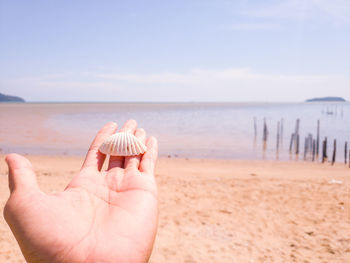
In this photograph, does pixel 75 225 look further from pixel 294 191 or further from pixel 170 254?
pixel 294 191

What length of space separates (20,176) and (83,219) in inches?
26.4

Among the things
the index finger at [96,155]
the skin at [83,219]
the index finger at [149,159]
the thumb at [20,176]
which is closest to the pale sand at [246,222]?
the index finger at [149,159]

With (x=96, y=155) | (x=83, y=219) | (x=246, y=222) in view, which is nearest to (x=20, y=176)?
(x=83, y=219)

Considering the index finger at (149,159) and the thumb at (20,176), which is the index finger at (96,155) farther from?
the thumb at (20,176)

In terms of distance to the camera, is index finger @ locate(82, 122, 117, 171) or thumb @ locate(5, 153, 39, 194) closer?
thumb @ locate(5, 153, 39, 194)

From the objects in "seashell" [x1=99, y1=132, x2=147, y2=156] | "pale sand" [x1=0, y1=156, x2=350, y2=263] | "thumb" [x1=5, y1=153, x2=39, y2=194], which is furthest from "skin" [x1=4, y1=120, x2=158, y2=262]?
"pale sand" [x1=0, y1=156, x2=350, y2=263]

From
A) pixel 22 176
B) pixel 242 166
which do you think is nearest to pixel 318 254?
pixel 22 176

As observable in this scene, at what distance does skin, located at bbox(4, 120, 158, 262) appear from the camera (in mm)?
1978

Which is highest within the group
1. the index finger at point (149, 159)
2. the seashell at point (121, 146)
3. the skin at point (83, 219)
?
the seashell at point (121, 146)

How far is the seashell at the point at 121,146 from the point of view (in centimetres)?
364

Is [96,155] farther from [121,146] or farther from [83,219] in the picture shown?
[83,219]

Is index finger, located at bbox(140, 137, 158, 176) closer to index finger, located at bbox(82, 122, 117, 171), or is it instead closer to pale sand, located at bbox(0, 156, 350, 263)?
index finger, located at bbox(82, 122, 117, 171)

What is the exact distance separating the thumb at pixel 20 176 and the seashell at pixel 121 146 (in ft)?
4.17

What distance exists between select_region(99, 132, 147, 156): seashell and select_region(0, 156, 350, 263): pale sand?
7.31 feet
